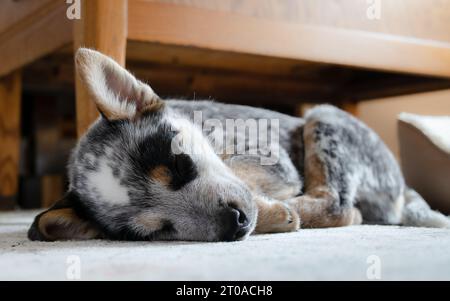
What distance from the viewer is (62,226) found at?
5.52 feet

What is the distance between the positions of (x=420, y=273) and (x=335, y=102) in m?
3.04

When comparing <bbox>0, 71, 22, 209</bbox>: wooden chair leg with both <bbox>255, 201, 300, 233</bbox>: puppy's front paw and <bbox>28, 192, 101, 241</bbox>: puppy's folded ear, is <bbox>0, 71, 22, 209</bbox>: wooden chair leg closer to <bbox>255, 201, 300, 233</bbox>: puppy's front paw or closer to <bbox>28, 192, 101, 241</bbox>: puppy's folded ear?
<bbox>28, 192, 101, 241</bbox>: puppy's folded ear

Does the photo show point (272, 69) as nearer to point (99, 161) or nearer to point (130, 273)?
point (99, 161)

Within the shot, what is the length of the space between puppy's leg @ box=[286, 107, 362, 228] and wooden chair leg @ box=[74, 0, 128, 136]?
31.4 inches

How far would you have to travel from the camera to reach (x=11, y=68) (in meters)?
2.98

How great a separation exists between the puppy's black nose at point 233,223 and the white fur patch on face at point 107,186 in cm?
30

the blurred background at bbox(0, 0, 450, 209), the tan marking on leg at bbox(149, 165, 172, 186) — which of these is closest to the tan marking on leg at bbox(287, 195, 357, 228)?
the tan marking on leg at bbox(149, 165, 172, 186)

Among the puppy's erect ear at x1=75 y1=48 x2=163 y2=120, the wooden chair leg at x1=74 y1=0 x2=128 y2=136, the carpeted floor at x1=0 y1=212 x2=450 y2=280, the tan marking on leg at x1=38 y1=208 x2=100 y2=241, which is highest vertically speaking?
the wooden chair leg at x1=74 y1=0 x2=128 y2=136

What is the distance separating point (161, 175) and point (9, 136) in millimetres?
2065

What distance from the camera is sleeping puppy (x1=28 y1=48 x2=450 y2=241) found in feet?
5.13

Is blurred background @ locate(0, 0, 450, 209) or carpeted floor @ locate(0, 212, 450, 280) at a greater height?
blurred background @ locate(0, 0, 450, 209)

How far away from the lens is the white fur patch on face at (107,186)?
161 centimetres

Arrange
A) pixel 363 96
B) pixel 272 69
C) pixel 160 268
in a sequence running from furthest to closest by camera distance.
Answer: pixel 363 96 < pixel 272 69 < pixel 160 268
